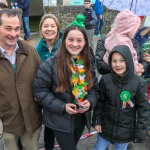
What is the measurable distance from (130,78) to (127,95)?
0.17 metres

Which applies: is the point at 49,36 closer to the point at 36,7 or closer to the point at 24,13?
the point at 24,13

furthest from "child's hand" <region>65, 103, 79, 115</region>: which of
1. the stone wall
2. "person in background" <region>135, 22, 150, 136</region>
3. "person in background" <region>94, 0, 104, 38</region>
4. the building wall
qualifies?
the building wall

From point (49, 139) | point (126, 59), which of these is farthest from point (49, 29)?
point (49, 139)

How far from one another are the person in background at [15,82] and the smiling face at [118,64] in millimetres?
772

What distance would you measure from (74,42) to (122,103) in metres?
0.80

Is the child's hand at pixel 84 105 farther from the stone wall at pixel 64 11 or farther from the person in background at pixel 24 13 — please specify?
the stone wall at pixel 64 11

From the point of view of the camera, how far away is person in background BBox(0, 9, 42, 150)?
2170 mm

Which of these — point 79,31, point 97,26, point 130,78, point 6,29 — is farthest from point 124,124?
point 97,26

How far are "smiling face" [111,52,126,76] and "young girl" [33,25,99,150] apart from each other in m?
0.25

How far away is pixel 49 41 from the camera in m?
3.13

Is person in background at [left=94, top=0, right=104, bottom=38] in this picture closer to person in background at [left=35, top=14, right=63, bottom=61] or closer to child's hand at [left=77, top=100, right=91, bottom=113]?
person in background at [left=35, top=14, right=63, bottom=61]

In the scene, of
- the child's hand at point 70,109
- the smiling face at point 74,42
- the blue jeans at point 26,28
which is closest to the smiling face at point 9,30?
the smiling face at point 74,42

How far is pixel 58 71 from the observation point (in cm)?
231

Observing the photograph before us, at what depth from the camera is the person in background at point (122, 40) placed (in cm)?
282
